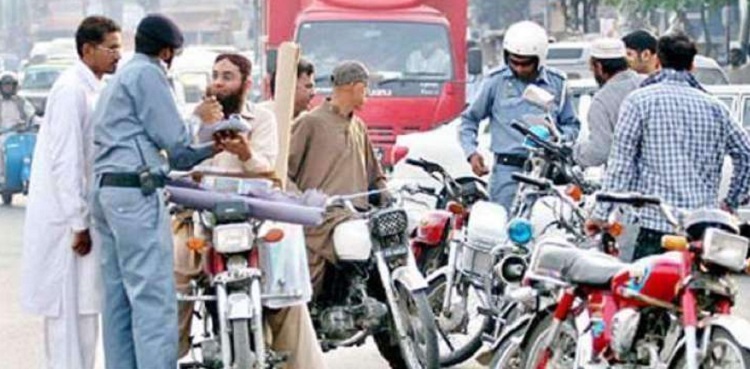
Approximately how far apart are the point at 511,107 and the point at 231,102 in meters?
2.44

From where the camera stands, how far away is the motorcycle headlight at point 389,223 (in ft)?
33.5

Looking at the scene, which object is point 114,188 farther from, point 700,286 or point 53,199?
point 700,286

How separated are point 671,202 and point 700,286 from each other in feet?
5.07

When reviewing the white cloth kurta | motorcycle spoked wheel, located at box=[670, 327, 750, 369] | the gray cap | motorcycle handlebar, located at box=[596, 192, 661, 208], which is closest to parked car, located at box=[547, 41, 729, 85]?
the gray cap

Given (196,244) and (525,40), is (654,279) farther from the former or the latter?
(525,40)

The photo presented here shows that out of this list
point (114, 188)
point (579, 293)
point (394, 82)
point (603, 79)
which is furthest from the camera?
point (394, 82)

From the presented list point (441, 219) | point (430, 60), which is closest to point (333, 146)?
point (441, 219)

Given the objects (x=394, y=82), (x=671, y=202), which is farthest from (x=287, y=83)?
(x=394, y=82)

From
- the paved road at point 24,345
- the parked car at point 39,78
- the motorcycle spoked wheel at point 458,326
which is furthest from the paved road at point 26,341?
the parked car at point 39,78

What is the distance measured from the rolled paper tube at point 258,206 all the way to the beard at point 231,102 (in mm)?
621

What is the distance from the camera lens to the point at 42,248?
9227mm

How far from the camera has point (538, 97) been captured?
10.8 meters

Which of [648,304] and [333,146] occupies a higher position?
[333,146]

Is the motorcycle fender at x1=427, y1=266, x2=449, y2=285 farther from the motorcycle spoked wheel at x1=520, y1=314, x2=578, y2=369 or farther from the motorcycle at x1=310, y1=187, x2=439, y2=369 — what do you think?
the motorcycle spoked wheel at x1=520, y1=314, x2=578, y2=369
